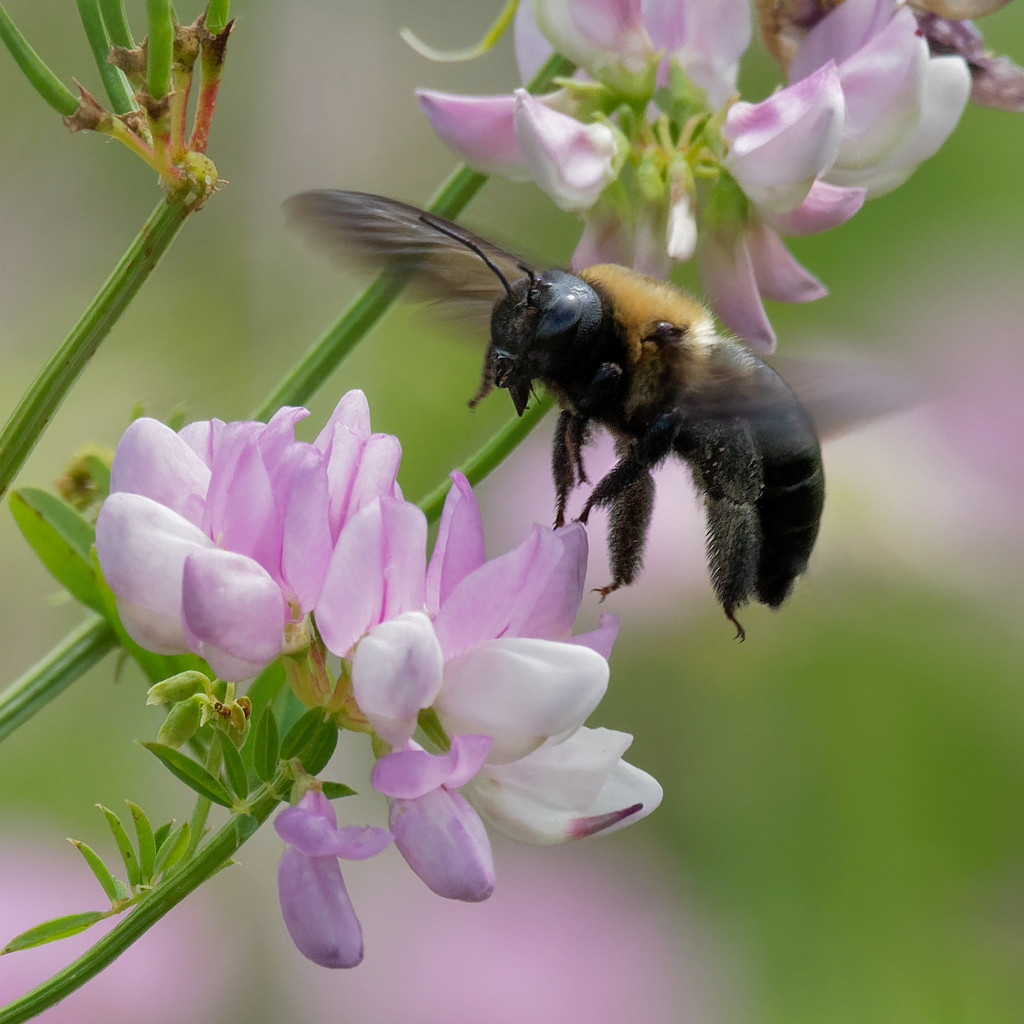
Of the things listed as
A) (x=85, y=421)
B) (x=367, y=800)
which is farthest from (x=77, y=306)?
(x=367, y=800)

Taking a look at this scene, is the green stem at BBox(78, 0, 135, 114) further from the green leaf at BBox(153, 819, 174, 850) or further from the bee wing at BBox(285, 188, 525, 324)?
the green leaf at BBox(153, 819, 174, 850)

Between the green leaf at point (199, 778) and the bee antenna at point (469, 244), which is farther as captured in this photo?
the bee antenna at point (469, 244)

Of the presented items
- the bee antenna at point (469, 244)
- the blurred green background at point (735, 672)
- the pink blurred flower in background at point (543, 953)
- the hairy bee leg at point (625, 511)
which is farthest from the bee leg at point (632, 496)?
the pink blurred flower in background at point (543, 953)

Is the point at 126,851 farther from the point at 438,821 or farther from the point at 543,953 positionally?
the point at 543,953

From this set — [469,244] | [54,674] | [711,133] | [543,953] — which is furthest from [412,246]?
[543,953]

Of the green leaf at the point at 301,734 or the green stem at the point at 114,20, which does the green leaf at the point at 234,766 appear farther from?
the green stem at the point at 114,20

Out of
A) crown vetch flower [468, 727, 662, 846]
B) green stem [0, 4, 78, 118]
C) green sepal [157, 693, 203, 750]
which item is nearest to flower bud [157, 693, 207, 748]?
green sepal [157, 693, 203, 750]

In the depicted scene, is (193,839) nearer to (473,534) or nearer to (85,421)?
(473,534)
